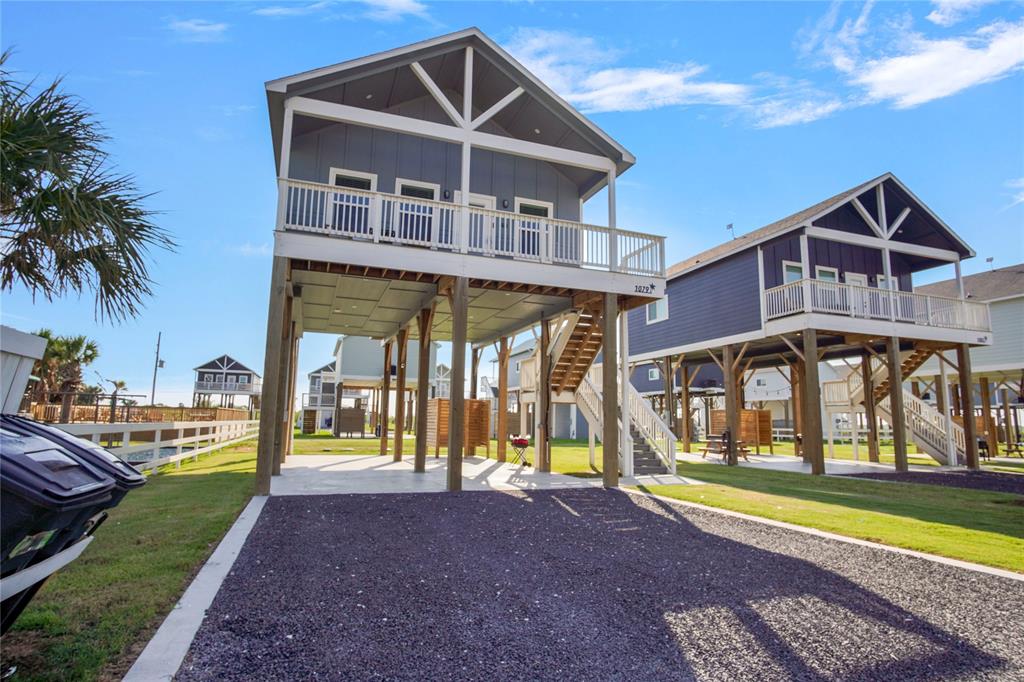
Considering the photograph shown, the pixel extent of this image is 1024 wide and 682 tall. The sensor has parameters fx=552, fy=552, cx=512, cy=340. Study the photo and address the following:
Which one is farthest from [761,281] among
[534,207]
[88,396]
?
[88,396]

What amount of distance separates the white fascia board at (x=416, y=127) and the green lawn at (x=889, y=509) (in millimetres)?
6924

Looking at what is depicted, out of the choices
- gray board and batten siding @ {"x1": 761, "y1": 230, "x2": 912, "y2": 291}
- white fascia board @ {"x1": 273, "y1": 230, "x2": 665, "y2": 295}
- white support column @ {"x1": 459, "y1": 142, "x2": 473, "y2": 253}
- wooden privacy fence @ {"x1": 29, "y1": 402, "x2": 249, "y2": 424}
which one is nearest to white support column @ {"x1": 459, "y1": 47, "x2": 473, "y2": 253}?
white support column @ {"x1": 459, "y1": 142, "x2": 473, "y2": 253}

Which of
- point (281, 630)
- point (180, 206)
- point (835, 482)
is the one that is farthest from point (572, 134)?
point (281, 630)

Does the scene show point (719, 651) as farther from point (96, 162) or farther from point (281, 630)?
point (96, 162)

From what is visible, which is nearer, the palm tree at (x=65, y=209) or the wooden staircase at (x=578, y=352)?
the palm tree at (x=65, y=209)

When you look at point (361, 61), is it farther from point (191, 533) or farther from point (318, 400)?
point (318, 400)

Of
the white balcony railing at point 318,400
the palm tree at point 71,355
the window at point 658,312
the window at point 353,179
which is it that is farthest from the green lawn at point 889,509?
the white balcony railing at point 318,400

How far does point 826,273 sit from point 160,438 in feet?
65.9

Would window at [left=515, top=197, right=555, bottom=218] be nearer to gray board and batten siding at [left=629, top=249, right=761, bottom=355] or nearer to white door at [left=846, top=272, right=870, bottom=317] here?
gray board and batten siding at [left=629, top=249, right=761, bottom=355]

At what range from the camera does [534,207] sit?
13320mm

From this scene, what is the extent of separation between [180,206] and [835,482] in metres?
13.5

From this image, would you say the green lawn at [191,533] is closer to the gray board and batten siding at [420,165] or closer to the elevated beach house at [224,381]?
the gray board and batten siding at [420,165]

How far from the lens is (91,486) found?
218 centimetres

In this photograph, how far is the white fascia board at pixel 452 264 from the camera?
9.02 m
